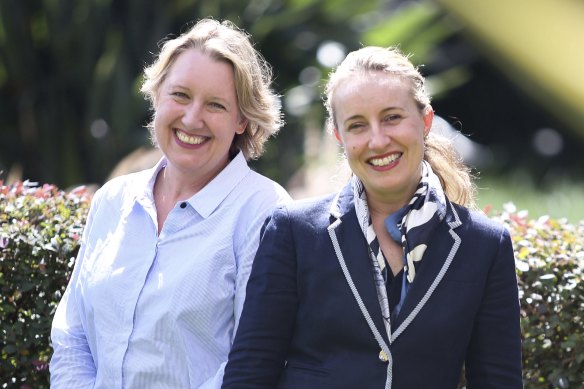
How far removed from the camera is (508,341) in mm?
3100

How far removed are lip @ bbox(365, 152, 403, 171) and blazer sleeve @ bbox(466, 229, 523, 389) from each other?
0.40 m

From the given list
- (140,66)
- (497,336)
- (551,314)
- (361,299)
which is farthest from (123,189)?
(140,66)

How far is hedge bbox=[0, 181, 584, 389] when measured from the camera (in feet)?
13.1

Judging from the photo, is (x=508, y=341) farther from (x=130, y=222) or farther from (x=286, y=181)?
(x=286, y=181)

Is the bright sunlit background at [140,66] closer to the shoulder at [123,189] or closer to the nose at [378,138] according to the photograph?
the shoulder at [123,189]

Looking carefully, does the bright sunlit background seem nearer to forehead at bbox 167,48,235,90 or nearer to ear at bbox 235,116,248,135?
ear at bbox 235,116,248,135

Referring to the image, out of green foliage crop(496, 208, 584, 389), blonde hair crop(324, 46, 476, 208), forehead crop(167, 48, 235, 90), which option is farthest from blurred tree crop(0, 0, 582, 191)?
blonde hair crop(324, 46, 476, 208)

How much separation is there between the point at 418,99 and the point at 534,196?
7.20m

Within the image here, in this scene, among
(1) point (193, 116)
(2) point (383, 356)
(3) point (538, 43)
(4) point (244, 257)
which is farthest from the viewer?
(3) point (538, 43)

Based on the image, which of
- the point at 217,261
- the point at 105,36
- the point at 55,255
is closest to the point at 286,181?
the point at 105,36

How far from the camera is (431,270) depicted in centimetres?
308

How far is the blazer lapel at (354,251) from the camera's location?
9.98 feet

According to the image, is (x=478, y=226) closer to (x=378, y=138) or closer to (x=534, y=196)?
(x=378, y=138)

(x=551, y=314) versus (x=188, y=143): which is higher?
(x=188, y=143)
